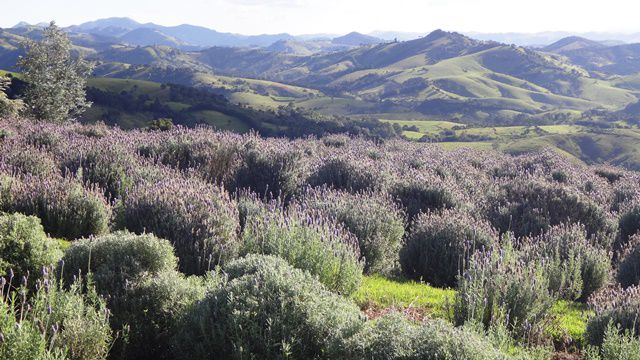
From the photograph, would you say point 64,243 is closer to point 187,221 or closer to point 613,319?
point 187,221

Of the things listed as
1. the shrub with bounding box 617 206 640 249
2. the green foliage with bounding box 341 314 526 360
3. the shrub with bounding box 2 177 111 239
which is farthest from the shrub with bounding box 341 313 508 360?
the shrub with bounding box 617 206 640 249

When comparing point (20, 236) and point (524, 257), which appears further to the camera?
point (524, 257)

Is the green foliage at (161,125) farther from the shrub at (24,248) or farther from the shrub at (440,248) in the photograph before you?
the shrub at (24,248)

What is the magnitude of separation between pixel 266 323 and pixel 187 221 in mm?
3359

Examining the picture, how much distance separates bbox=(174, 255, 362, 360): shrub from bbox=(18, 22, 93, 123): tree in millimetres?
31919

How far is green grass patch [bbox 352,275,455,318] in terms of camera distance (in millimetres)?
6336

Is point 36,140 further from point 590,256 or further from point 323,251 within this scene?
point 590,256

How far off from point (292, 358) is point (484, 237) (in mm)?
5437

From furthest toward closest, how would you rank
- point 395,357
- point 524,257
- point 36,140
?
point 36,140
point 524,257
point 395,357

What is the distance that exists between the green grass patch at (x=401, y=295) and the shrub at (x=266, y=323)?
193cm

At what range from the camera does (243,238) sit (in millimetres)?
6926

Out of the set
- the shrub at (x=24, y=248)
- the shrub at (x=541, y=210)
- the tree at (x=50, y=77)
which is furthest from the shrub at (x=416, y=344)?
the tree at (x=50, y=77)

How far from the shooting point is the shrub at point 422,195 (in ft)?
39.6

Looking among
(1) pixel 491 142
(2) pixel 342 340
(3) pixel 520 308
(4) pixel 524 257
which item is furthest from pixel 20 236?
(1) pixel 491 142
